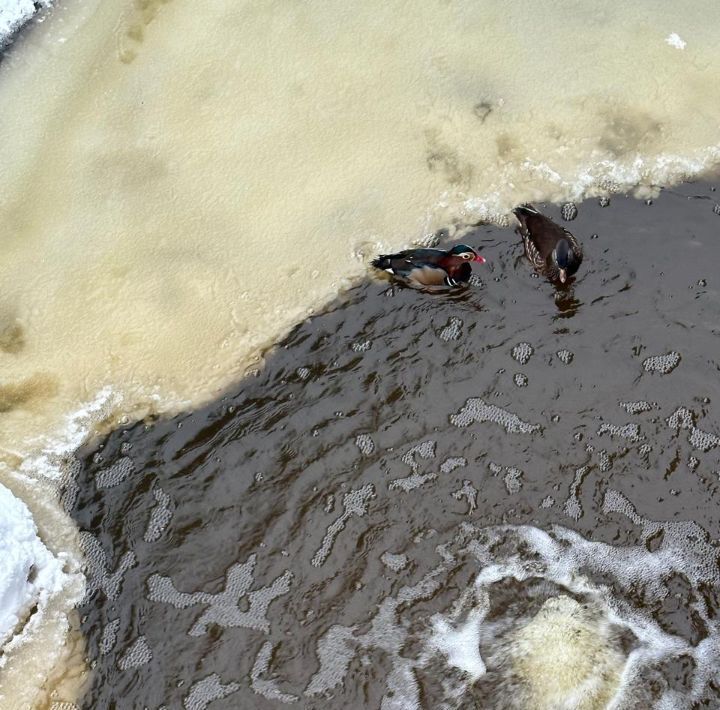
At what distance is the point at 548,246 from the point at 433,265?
2.56 ft

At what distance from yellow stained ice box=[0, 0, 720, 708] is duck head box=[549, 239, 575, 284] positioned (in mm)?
615

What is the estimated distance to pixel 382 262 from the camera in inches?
218

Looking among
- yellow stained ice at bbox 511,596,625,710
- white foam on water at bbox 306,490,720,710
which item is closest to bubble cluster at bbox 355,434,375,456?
white foam on water at bbox 306,490,720,710

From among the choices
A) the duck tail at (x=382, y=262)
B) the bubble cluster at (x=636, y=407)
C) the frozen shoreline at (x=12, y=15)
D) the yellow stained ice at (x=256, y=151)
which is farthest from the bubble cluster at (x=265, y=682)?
the frozen shoreline at (x=12, y=15)

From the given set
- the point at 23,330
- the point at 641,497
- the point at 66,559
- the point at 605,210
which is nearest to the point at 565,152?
the point at 605,210

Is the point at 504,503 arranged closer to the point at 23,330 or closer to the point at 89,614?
the point at 89,614

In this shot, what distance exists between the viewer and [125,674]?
484 centimetres

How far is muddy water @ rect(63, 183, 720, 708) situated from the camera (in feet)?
15.9

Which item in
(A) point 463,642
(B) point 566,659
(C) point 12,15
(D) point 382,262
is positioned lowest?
(B) point 566,659

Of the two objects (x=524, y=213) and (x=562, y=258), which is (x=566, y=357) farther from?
(x=524, y=213)

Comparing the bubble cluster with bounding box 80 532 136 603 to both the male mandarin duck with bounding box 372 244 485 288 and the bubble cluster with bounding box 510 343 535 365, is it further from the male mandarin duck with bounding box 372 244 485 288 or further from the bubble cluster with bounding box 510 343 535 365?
the bubble cluster with bounding box 510 343 535 365

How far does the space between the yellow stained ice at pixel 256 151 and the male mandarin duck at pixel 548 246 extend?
0.34 metres

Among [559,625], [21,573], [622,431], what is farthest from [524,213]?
[21,573]

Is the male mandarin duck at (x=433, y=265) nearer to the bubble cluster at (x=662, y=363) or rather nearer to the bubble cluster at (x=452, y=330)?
the bubble cluster at (x=452, y=330)
